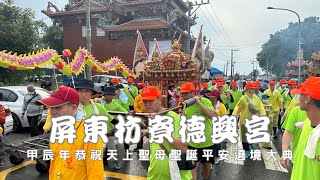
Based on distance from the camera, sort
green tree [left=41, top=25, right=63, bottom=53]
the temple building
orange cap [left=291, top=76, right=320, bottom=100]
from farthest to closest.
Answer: green tree [left=41, top=25, right=63, bottom=53]
the temple building
orange cap [left=291, top=76, right=320, bottom=100]

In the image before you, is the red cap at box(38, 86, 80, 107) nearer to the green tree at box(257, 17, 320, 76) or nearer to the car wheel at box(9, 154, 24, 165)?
the car wheel at box(9, 154, 24, 165)

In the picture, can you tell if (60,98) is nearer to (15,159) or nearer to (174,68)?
(15,159)

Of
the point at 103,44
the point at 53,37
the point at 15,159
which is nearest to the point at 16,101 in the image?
the point at 15,159

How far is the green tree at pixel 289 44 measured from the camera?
46.6 m

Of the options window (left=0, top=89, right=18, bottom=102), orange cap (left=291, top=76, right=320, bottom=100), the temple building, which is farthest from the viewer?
the temple building

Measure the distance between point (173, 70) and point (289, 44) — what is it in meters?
44.0

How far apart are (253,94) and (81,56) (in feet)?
26.3

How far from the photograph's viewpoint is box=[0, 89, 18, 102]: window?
10.2 metres

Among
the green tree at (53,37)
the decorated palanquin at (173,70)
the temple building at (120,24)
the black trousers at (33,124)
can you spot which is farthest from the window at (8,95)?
the green tree at (53,37)

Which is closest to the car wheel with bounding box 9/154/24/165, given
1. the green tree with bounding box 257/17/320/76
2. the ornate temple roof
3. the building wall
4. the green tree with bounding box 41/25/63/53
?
the ornate temple roof

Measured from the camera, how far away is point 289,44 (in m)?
49.8

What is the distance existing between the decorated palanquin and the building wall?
49.3 feet

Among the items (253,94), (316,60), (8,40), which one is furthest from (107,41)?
(253,94)

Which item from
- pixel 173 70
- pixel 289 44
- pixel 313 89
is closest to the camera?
pixel 313 89
